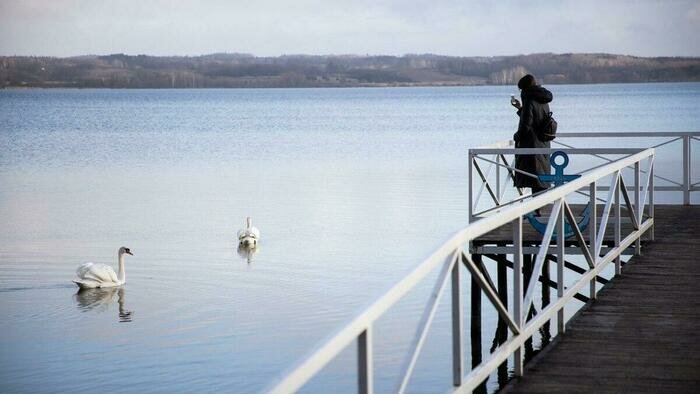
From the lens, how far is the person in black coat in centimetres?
1235

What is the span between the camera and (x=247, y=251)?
18938 mm

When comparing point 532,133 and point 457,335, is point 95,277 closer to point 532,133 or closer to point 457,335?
point 532,133

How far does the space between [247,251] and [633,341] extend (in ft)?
41.0

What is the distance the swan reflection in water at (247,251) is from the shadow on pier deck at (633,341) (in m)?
9.43

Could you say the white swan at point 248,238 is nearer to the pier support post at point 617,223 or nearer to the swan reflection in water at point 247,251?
the swan reflection in water at point 247,251

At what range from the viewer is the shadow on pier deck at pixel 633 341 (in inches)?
234

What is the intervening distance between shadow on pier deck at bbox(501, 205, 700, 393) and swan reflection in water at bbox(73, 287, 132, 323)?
723 cm

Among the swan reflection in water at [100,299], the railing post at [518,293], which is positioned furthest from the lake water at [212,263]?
the railing post at [518,293]

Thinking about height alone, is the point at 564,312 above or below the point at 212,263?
above

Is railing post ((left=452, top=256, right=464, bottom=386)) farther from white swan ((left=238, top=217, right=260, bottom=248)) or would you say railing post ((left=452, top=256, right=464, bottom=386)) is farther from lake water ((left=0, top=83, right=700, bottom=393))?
white swan ((left=238, top=217, right=260, bottom=248))

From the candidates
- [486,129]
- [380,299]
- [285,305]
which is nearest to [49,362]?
[285,305]

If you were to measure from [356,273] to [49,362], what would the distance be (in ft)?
19.0

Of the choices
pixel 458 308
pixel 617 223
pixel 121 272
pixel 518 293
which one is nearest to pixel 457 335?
pixel 458 308

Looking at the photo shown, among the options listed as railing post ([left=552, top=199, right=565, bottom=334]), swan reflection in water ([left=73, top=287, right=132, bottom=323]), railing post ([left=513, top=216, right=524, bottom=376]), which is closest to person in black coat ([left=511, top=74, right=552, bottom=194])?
railing post ([left=552, top=199, right=565, bottom=334])
